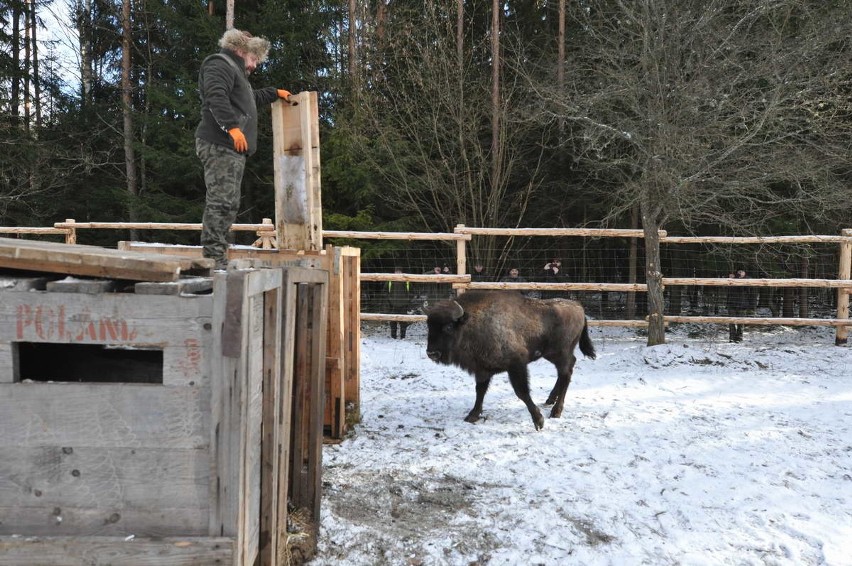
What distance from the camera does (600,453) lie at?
4758 millimetres

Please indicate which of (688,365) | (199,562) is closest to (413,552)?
(199,562)

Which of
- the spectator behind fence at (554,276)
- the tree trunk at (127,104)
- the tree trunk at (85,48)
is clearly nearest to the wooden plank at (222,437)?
the spectator behind fence at (554,276)

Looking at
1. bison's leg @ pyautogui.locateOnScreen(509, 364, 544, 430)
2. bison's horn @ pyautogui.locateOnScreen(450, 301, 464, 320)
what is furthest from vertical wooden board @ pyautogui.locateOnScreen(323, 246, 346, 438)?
bison's leg @ pyautogui.locateOnScreen(509, 364, 544, 430)

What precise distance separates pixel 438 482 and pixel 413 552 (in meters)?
1.02

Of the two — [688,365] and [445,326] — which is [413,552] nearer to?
[445,326]

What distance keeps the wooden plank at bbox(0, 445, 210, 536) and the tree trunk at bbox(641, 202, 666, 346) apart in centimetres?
839

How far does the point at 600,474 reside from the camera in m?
4.30

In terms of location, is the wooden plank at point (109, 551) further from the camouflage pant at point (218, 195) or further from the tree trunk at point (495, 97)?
the tree trunk at point (495, 97)

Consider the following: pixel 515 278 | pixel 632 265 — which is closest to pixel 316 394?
pixel 515 278

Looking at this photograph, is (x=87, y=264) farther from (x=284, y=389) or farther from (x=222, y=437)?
(x=284, y=389)

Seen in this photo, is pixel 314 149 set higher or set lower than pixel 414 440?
higher

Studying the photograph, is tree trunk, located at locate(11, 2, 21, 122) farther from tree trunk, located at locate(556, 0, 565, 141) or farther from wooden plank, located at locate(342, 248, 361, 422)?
wooden plank, located at locate(342, 248, 361, 422)

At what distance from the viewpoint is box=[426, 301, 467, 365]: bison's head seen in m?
5.50

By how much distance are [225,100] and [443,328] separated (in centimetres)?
283
